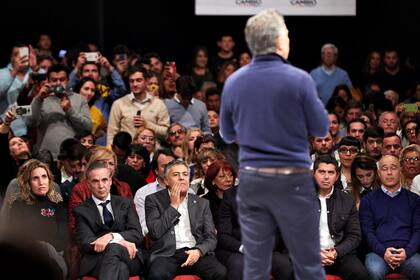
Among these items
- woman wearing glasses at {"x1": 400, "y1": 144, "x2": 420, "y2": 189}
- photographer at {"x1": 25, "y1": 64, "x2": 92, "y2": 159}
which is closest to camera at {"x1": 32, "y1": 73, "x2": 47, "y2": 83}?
photographer at {"x1": 25, "y1": 64, "x2": 92, "y2": 159}

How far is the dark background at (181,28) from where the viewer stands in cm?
991

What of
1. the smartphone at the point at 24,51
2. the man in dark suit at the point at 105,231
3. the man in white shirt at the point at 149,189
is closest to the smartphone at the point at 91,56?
the smartphone at the point at 24,51

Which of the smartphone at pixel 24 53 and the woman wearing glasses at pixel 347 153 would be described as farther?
the smartphone at pixel 24 53

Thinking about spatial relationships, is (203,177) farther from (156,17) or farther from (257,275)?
(156,17)

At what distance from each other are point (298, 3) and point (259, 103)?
679cm

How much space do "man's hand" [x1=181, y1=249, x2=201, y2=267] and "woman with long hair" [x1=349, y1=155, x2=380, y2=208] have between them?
49.2 inches

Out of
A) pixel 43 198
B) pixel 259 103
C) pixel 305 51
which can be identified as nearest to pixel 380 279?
pixel 43 198

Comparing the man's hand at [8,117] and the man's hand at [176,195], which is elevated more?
the man's hand at [8,117]

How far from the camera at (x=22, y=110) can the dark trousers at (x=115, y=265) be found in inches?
78.4

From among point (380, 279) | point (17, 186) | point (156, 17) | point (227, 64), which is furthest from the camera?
point (156, 17)

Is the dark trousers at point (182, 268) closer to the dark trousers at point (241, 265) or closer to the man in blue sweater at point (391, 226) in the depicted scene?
the dark trousers at point (241, 265)

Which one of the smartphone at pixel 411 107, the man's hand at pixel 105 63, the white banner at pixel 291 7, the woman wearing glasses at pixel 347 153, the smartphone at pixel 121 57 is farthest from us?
the white banner at pixel 291 7

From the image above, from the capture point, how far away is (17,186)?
18.6 ft

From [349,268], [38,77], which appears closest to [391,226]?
[349,268]
